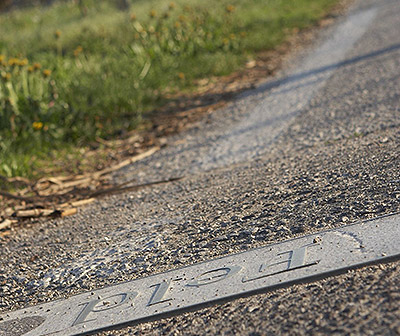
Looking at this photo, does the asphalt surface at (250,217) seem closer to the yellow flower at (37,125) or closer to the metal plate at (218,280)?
the metal plate at (218,280)

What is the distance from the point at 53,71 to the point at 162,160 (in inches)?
102

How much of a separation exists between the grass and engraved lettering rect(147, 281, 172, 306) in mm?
2511

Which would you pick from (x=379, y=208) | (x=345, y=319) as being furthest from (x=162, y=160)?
(x=345, y=319)

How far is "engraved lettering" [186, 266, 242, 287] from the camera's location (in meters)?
2.26

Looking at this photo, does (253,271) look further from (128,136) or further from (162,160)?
(128,136)

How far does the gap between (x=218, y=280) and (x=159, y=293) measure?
235 mm

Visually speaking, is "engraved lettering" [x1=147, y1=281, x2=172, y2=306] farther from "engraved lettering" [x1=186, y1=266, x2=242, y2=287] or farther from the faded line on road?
the faded line on road

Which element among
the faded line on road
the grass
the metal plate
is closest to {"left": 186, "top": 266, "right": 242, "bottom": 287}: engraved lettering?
the metal plate

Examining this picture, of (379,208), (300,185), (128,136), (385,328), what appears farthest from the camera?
(128,136)

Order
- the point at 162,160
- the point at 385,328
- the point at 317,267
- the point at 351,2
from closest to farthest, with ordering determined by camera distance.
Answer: the point at 385,328 < the point at 317,267 < the point at 162,160 < the point at 351,2

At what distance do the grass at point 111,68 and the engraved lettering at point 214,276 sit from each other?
2.61 meters

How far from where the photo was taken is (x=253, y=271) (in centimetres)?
224

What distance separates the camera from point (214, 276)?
2.29 meters

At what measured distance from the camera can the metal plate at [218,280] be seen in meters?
2.12
